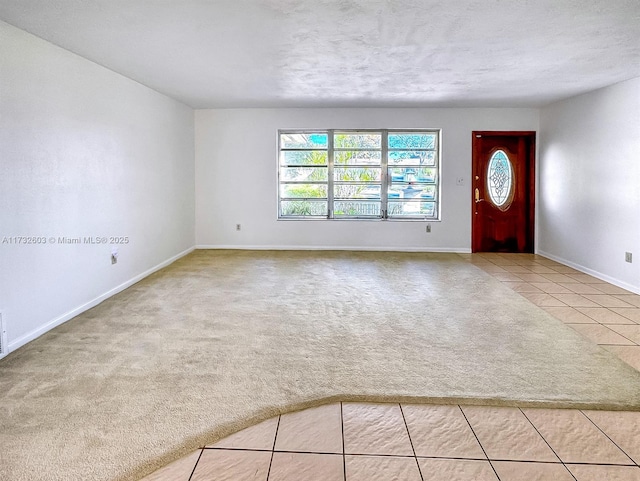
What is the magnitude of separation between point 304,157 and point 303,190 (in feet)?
1.82

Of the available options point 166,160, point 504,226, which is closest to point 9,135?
point 166,160

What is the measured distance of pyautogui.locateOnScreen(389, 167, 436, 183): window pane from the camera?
7328mm

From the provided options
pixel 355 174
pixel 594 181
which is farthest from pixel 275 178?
pixel 594 181

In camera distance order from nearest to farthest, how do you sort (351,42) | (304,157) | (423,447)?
(423,447), (351,42), (304,157)

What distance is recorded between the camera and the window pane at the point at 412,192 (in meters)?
7.36

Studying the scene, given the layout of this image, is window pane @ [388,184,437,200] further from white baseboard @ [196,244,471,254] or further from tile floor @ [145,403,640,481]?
tile floor @ [145,403,640,481]

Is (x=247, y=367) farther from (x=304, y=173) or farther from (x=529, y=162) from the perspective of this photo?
(x=529, y=162)

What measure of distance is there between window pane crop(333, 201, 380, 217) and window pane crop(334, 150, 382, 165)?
0.67 metres

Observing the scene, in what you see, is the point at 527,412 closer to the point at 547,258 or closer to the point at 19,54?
the point at 19,54

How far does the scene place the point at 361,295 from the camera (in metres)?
4.50

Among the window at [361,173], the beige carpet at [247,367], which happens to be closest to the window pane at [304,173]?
the window at [361,173]

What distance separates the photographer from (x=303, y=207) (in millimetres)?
7480

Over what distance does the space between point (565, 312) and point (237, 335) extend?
2855mm

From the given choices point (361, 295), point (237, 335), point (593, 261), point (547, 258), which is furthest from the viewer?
point (547, 258)
